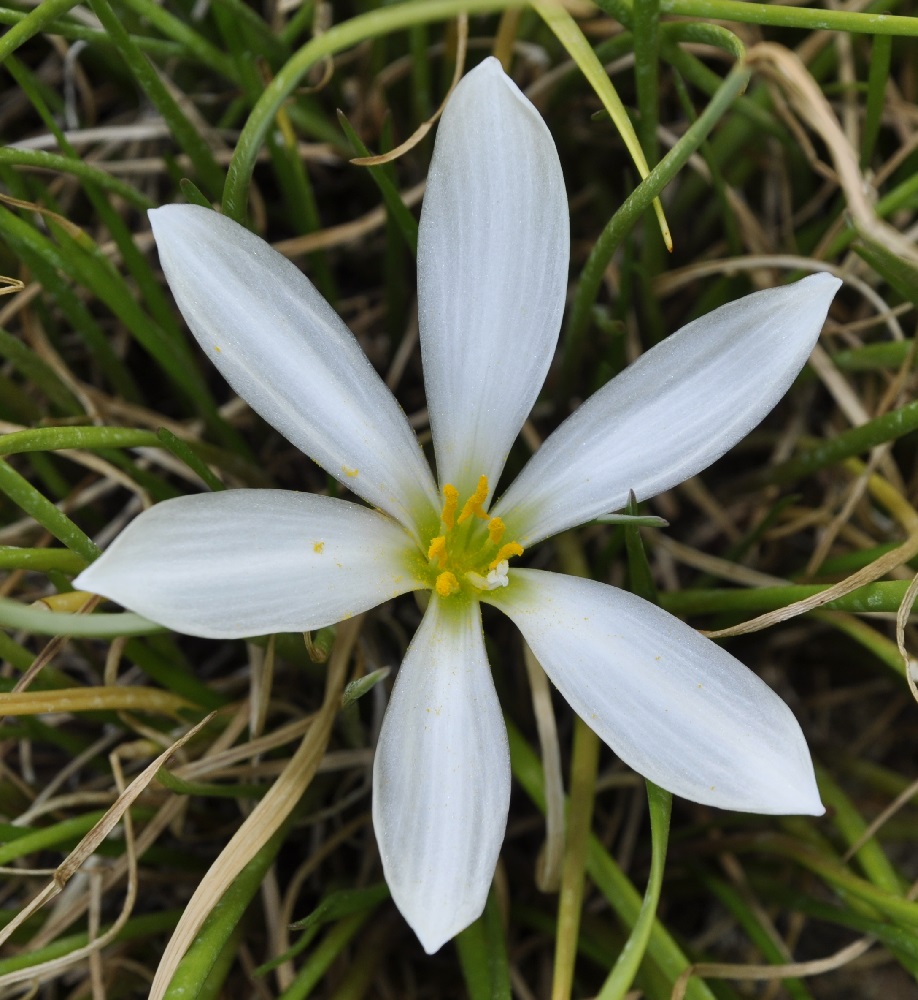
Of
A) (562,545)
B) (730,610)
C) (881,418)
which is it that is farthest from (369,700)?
(881,418)

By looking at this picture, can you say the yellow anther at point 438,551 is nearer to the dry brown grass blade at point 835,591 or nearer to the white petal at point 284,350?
the white petal at point 284,350

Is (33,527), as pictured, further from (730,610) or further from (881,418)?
→ (881,418)

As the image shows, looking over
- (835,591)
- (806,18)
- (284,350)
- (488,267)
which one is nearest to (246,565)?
(284,350)

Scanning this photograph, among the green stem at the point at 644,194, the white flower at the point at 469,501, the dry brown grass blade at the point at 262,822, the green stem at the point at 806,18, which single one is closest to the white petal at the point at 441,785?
the white flower at the point at 469,501

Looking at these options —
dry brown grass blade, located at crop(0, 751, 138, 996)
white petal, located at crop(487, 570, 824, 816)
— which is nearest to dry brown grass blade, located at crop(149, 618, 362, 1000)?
dry brown grass blade, located at crop(0, 751, 138, 996)

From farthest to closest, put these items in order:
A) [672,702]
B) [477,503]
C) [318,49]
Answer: [477,503] < [672,702] < [318,49]

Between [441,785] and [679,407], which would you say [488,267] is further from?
[441,785]

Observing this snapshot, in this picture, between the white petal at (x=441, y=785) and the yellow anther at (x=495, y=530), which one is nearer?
the white petal at (x=441, y=785)

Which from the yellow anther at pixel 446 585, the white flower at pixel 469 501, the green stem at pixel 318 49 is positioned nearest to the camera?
the green stem at pixel 318 49
